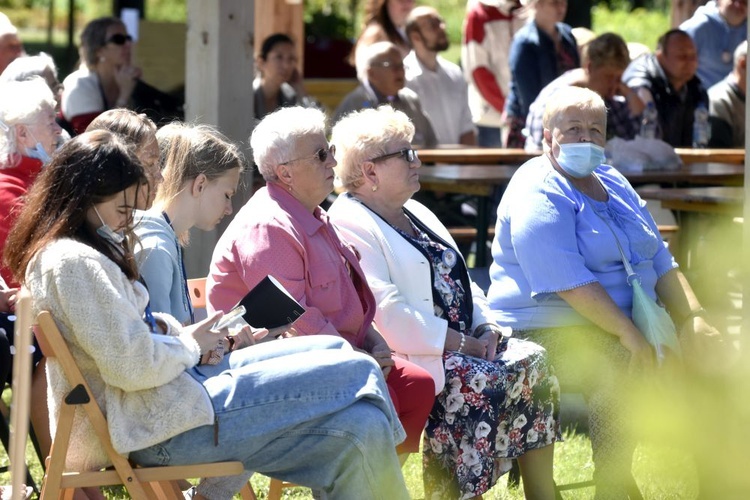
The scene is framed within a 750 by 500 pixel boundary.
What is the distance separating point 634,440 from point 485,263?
9.20 feet

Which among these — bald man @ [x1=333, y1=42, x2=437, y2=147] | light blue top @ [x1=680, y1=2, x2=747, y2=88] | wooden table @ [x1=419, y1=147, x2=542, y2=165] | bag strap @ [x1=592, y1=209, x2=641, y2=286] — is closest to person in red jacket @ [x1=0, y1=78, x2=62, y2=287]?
bag strap @ [x1=592, y1=209, x2=641, y2=286]

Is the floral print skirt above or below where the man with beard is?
below

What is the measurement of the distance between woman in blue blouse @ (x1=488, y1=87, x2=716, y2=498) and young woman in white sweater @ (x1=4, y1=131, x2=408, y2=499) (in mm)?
1065

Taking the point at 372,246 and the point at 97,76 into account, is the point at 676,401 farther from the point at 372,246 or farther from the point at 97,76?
the point at 97,76

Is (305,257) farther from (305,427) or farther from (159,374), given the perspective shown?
(159,374)

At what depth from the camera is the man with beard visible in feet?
28.1

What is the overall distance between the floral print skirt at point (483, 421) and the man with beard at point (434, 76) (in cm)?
478

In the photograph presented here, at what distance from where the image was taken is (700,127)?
28.4ft

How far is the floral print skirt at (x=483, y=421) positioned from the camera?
3.75 metres

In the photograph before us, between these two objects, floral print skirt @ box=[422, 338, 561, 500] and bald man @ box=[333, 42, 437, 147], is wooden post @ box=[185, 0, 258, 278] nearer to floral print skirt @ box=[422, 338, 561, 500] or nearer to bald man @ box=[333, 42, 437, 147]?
bald man @ box=[333, 42, 437, 147]

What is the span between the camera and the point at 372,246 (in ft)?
13.0

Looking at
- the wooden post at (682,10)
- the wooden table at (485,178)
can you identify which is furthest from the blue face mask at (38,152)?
the wooden post at (682,10)

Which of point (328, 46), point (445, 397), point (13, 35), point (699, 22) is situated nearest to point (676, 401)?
point (445, 397)

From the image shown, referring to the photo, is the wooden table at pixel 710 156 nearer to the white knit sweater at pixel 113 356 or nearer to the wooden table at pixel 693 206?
the wooden table at pixel 693 206
